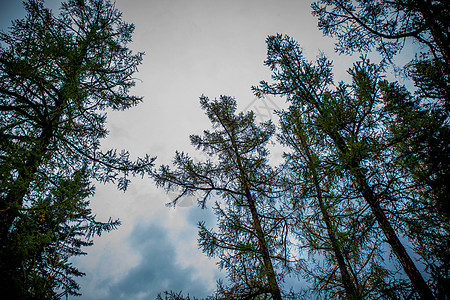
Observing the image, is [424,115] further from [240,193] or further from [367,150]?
[240,193]

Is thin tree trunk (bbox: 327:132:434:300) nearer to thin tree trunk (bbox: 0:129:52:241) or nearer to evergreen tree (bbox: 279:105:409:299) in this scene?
evergreen tree (bbox: 279:105:409:299)

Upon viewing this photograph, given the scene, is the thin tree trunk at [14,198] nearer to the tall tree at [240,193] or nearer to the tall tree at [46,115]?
the tall tree at [46,115]

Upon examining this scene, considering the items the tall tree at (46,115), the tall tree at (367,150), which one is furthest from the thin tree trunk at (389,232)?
the tall tree at (46,115)

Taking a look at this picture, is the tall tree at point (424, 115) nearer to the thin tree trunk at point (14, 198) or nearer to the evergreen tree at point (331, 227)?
the evergreen tree at point (331, 227)

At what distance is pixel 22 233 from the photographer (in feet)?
7.95

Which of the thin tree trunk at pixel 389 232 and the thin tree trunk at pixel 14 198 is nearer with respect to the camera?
the thin tree trunk at pixel 14 198

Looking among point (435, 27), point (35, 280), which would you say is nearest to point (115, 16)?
→ point (35, 280)

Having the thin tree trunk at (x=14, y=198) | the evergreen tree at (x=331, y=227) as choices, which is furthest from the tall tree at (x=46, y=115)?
the evergreen tree at (x=331, y=227)

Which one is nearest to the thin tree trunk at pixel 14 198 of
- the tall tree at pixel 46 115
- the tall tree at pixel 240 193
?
the tall tree at pixel 46 115

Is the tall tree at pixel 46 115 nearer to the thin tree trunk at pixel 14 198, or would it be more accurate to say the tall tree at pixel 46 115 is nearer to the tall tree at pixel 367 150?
the thin tree trunk at pixel 14 198

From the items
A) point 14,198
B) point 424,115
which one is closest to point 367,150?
point 424,115

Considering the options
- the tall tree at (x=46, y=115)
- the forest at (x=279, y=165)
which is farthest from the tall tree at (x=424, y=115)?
the tall tree at (x=46, y=115)

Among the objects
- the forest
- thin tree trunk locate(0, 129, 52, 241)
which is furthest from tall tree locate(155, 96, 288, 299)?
thin tree trunk locate(0, 129, 52, 241)

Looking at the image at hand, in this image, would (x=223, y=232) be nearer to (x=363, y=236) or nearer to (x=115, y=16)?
(x=363, y=236)
